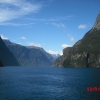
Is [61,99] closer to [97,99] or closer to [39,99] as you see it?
[39,99]

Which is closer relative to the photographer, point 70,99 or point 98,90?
point 70,99

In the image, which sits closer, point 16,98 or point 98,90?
point 16,98

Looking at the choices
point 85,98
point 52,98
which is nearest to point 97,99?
point 85,98

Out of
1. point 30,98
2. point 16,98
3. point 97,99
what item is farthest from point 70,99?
point 16,98

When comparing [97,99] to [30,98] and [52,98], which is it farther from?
[30,98]

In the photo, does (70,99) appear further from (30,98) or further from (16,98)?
(16,98)

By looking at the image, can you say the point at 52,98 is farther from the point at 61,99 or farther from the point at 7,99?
the point at 7,99

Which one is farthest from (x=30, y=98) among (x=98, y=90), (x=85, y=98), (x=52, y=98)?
(x=98, y=90)
